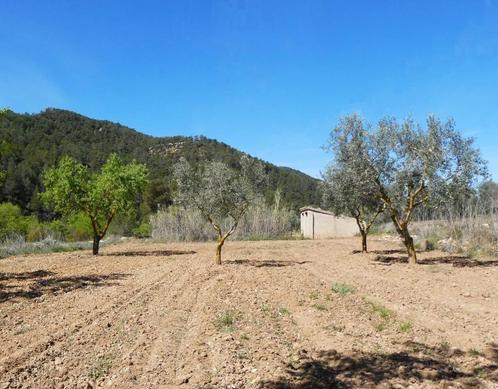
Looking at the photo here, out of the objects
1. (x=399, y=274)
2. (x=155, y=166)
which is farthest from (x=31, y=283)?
(x=155, y=166)

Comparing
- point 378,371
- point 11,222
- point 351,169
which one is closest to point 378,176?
point 351,169

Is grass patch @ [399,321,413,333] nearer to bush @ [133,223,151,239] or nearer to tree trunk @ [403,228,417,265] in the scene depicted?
tree trunk @ [403,228,417,265]

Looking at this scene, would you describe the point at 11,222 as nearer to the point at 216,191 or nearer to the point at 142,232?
the point at 142,232

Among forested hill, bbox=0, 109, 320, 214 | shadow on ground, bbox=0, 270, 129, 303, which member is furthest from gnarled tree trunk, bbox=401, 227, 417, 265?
forested hill, bbox=0, 109, 320, 214

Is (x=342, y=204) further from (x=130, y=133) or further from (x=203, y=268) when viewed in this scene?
(x=130, y=133)

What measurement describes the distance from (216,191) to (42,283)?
606cm

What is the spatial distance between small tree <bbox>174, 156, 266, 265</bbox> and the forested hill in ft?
101

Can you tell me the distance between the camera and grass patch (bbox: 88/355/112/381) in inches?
206

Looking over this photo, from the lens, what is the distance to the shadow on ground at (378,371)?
4898 millimetres

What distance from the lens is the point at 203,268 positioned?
47.9 feet

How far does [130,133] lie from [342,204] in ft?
232

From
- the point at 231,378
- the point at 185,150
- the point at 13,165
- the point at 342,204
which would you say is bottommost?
the point at 231,378

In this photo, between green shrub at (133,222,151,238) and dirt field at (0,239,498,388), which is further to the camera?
green shrub at (133,222,151,238)

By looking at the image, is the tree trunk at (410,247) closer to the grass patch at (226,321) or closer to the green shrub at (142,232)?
the grass patch at (226,321)
